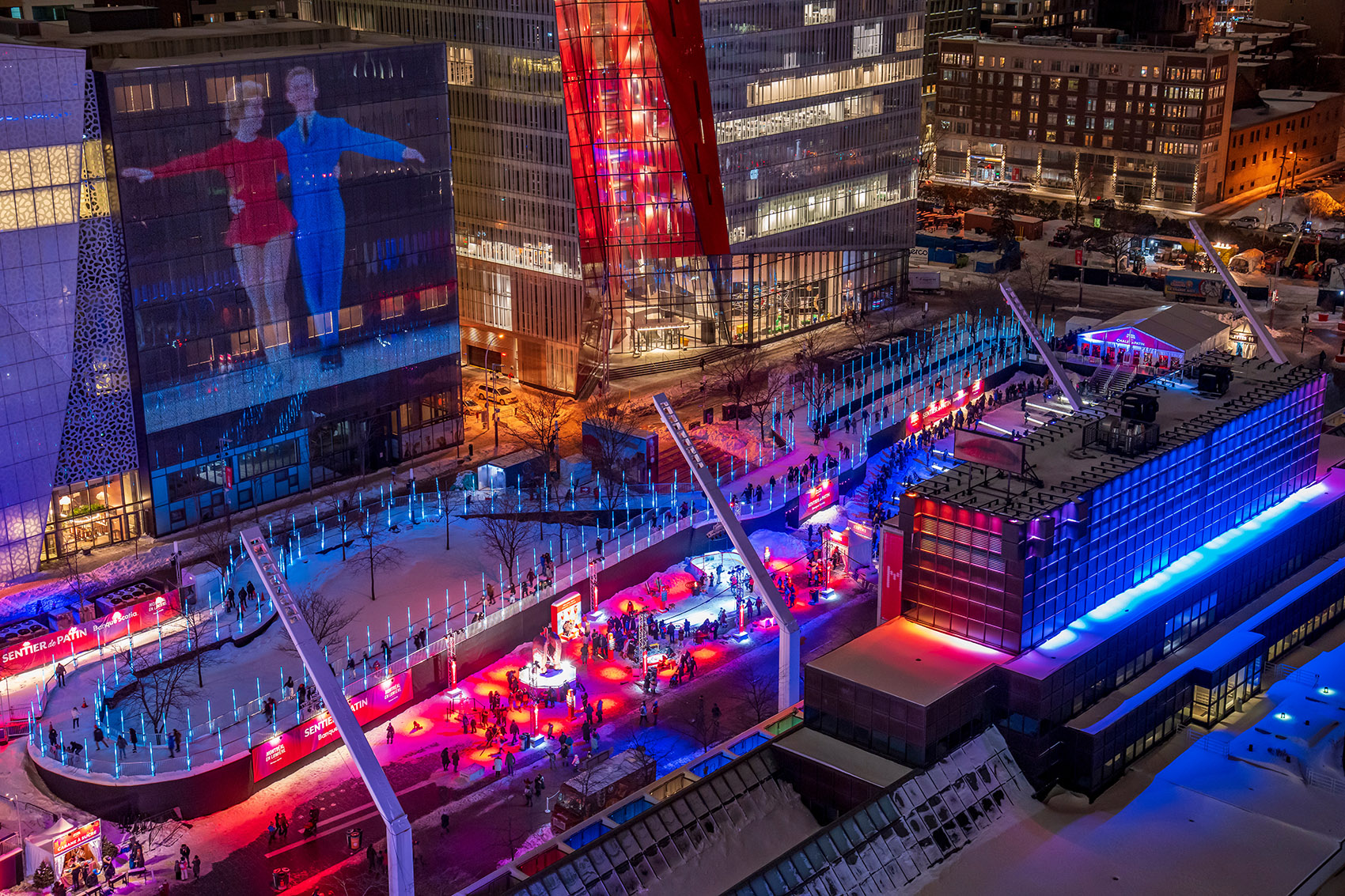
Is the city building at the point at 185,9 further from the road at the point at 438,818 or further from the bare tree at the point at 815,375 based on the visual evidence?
the road at the point at 438,818

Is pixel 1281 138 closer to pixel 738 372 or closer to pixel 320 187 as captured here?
pixel 738 372

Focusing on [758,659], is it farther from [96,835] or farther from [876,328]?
[876,328]

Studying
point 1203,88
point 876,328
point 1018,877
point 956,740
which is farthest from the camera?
point 1203,88

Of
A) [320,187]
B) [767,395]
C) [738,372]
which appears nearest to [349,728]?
[320,187]

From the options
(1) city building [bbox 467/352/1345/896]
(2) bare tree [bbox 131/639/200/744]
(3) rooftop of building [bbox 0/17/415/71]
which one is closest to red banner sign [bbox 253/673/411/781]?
(2) bare tree [bbox 131/639/200/744]

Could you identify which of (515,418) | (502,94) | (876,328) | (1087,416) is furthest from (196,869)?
(876,328)

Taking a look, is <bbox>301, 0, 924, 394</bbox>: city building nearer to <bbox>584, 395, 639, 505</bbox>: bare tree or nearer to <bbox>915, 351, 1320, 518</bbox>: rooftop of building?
<bbox>584, 395, 639, 505</bbox>: bare tree
